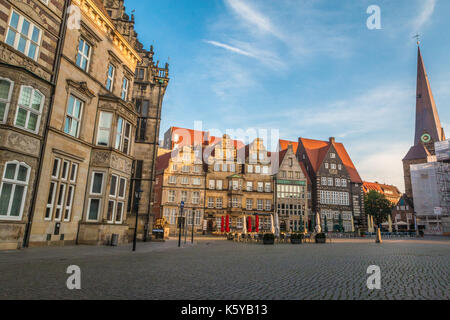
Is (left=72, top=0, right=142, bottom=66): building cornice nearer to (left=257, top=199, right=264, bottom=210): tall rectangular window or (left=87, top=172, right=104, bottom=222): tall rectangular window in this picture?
(left=87, top=172, right=104, bottom=222): tall rectangular window

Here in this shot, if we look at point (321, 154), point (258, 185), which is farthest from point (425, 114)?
point (258, 185)

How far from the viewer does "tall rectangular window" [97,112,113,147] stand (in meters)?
18.8

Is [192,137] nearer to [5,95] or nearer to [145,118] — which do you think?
[145,118]

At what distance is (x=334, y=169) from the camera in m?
62.5

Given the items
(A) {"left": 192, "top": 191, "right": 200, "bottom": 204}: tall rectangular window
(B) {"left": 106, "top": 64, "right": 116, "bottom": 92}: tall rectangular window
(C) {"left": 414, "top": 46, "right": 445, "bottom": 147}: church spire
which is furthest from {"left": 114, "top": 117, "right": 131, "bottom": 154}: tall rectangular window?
(C) {"left": 414, "top": 46, "right": 445, "bottom": 147}: church spire

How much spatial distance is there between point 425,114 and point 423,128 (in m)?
4.62

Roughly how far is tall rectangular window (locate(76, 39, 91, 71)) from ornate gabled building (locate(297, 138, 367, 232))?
49.7 m

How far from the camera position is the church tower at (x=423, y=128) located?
89562 millimetres

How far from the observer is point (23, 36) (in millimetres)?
13734

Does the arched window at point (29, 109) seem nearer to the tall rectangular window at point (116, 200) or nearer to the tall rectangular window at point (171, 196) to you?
the tall rectangular window at point (116, 200)

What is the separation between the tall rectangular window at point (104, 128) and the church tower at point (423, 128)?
90644mm
